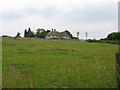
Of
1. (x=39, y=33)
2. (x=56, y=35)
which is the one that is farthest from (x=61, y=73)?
(x=39, y=33)

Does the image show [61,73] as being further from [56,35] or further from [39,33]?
[39,33]

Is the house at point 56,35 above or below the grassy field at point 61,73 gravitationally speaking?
above

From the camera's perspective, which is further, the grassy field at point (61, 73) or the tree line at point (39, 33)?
the tree line at point (39, 33)

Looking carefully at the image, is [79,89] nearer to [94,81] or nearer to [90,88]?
[90,88]

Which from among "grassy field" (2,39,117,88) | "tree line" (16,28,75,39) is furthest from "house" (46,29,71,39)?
"grassy field" (2,39,117,88)

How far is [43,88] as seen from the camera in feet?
13.7

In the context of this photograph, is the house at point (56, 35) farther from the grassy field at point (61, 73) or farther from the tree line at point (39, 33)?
the grassy field at point (61, 73)

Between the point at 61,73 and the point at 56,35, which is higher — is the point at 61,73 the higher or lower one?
the lower one

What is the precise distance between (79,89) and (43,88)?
0.81 m

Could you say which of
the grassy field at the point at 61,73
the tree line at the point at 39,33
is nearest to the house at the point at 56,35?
the tree line at the point at 39,33

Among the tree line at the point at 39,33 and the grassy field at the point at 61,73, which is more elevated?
the tree line at the point at 39,33

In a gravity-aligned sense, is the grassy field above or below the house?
below

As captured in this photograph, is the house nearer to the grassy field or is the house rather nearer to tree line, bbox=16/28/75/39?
tree line, bbox=16/28/75/39

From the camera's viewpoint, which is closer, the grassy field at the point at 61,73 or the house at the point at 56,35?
the grassy field at the point at 61,73
